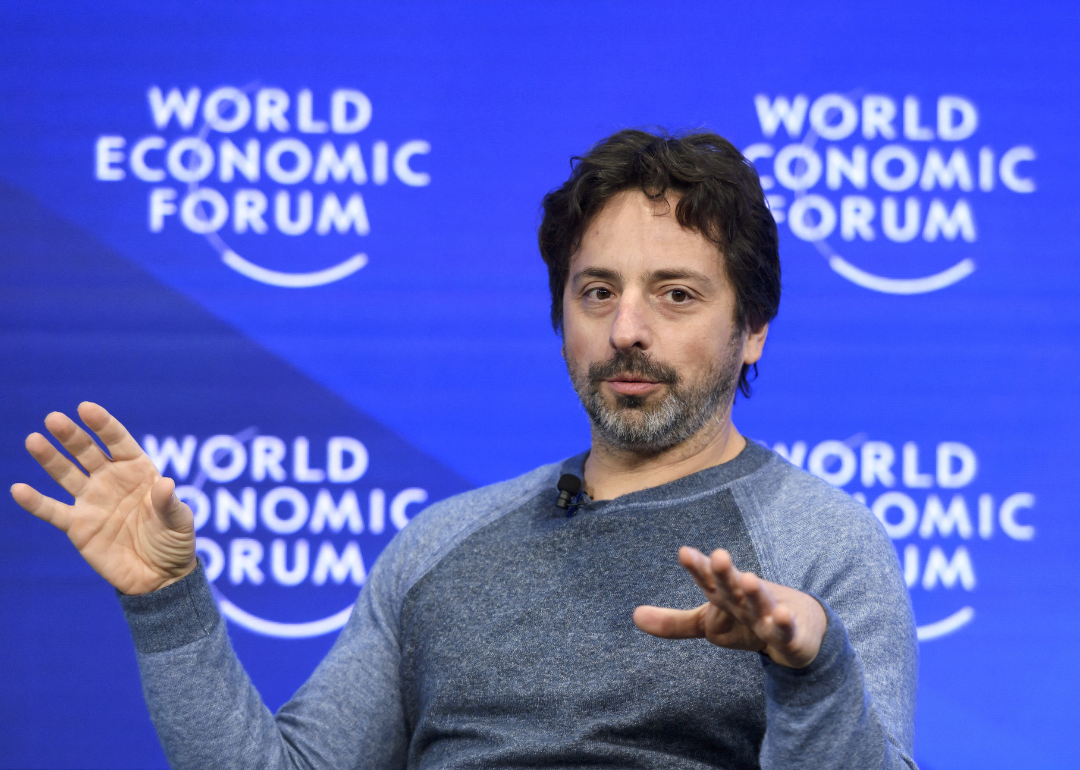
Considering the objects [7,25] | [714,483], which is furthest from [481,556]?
[7,25]

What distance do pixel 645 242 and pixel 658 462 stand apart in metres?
0.30

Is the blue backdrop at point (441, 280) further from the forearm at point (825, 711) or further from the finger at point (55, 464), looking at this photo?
the forearm at point (825, 711)

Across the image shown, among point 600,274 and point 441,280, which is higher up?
point 441,280

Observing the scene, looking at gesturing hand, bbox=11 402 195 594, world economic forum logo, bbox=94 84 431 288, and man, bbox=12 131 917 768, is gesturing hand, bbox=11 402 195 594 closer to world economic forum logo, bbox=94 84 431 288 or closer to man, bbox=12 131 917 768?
man, bbox=12 131 917 768

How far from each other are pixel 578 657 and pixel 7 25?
1.65m

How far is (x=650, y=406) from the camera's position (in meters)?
1.28

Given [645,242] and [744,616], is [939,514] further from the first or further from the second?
[744,616]

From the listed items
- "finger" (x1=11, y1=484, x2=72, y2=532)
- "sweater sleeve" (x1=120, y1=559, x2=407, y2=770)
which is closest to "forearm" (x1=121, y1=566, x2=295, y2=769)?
"sweater sleeve" (x1=120, y1=559, x2=407, y2=770)

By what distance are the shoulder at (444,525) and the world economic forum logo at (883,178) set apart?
801mm

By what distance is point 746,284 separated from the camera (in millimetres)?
1331

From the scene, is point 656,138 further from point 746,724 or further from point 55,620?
point 55,620

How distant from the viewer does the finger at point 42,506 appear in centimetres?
96

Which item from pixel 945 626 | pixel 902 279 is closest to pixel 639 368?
pixel 902 279

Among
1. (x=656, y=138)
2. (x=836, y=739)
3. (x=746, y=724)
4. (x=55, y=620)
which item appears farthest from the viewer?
(x=55, y=620)
